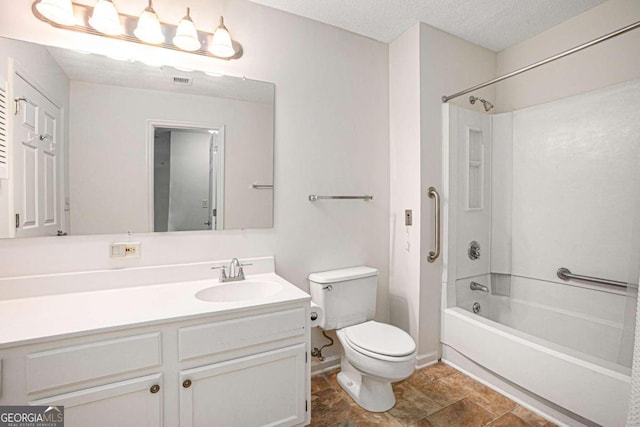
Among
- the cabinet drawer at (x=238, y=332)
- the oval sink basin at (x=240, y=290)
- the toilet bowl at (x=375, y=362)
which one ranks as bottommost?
the toilet bowl at (x=375, y=362)

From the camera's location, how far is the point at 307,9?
6.40 ft

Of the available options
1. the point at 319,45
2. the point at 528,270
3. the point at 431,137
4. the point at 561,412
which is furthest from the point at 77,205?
the point at 528,270

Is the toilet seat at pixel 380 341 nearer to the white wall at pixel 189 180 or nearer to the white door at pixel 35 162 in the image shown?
the white wall at pixel 189 180

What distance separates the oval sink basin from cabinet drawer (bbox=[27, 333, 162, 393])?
0.46 metres

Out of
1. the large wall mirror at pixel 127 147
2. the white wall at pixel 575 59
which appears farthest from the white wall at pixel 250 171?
the white wall at pixel 575 59

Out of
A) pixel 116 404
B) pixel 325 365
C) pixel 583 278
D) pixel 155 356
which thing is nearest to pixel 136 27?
pixel 155 356

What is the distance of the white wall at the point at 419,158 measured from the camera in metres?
2.14

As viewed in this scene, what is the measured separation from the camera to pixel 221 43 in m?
1.71

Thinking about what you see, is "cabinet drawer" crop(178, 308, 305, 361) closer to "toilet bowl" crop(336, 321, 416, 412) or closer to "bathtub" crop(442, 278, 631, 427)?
"toilet bowl" crop(336, 321, 416, 412)

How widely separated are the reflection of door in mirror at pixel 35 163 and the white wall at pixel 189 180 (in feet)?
1.58

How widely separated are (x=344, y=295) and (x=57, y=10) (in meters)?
2.02

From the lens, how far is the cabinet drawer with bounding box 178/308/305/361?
125 centimetres

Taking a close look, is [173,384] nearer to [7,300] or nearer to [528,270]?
[7,300]

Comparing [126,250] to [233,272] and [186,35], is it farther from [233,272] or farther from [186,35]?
[186,35]
